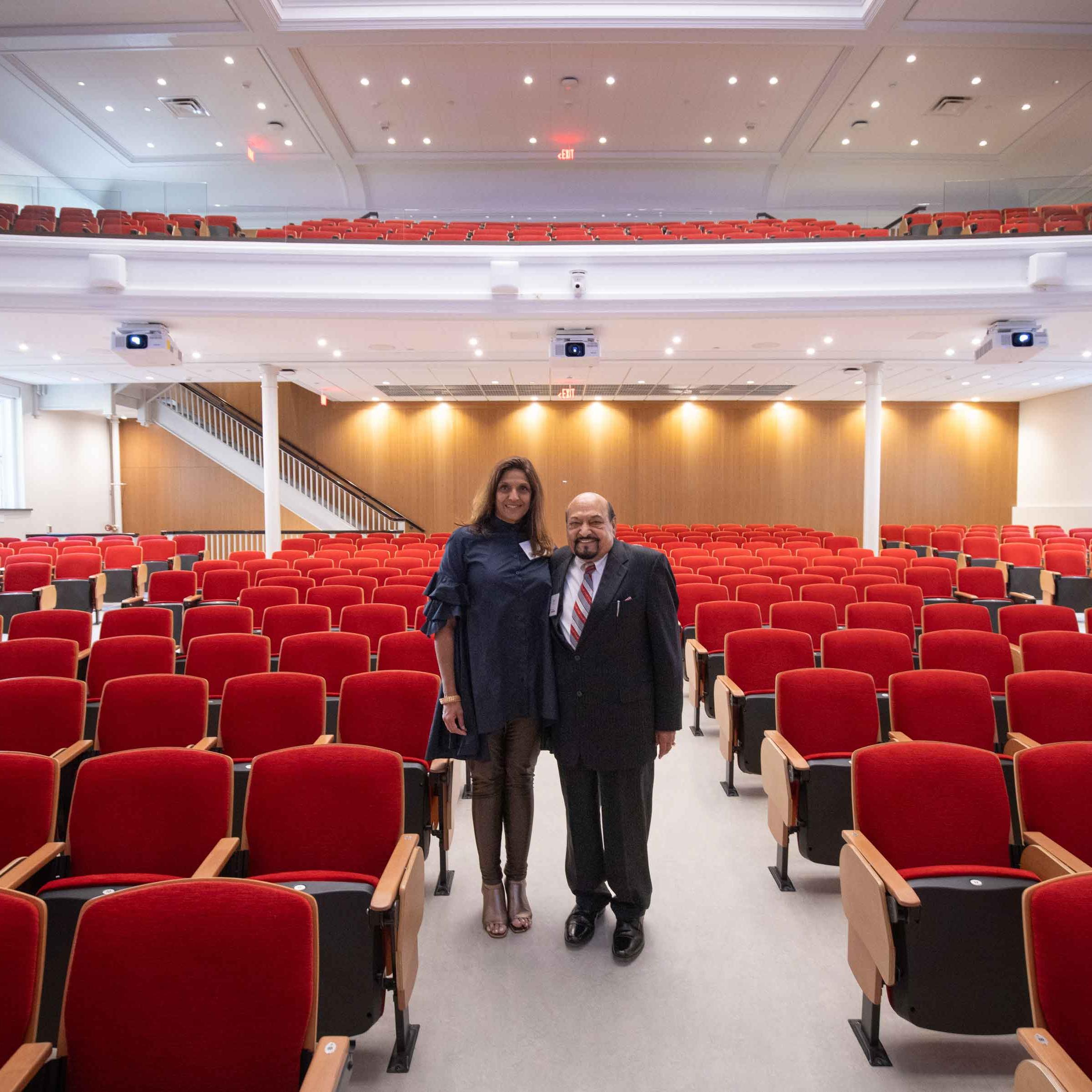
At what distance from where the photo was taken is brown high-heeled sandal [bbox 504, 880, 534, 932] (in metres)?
2.75

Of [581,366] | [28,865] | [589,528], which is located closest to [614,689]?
[589,528]

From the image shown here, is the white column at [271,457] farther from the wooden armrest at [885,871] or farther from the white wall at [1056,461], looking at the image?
the white wall at [1056,461]

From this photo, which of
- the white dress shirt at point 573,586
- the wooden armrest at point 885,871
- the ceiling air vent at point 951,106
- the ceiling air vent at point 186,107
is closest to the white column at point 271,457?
the ceiling air vent at point 186,107

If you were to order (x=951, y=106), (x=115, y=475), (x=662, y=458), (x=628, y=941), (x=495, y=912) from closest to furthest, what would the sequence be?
(x=628, y=941)
(x=495, y=912)
(x=951, y=106)
(x=115, y=475)
(x=662, y=458)

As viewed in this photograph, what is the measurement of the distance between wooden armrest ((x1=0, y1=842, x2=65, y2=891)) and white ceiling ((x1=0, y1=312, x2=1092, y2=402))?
25.1 feet

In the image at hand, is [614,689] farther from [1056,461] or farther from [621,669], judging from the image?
[1056,461]

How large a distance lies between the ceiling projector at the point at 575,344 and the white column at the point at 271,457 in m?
5.39

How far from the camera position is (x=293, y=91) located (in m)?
12.2

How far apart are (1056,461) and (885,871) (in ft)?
56.8

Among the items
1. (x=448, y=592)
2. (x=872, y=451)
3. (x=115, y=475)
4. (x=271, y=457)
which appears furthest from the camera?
(x=115, y=475)

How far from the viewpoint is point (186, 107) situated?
1276 cm

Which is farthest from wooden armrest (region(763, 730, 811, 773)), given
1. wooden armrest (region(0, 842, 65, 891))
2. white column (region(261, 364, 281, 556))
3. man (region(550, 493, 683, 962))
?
white column (region(261, 364, 281, 556))

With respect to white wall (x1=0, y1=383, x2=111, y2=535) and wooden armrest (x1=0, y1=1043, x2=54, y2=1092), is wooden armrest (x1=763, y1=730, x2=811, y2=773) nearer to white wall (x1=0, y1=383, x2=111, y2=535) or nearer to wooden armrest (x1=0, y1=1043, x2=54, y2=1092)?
wooden armrest (x1=0, y1=1043, x2=54, y2=1092)

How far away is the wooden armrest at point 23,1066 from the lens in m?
1.33
